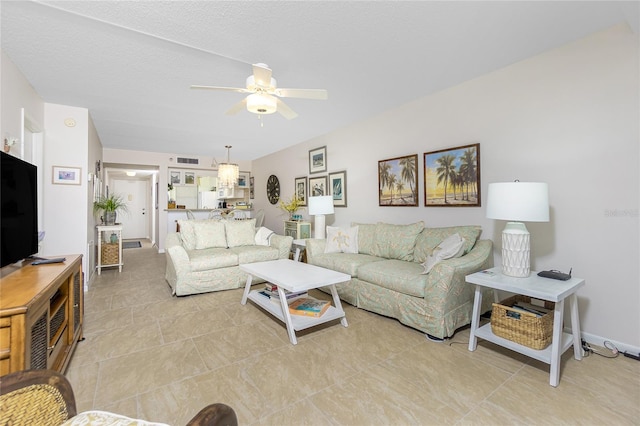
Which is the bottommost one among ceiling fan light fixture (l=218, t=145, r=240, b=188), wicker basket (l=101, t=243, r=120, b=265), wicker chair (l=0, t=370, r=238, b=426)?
wicker basket (l=101, t=243, r=120, b=265)

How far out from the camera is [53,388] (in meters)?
0.83

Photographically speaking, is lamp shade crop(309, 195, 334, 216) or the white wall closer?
the white wall

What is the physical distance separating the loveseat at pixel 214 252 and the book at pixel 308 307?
1.39 meters

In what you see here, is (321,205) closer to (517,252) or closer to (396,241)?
(396,241)

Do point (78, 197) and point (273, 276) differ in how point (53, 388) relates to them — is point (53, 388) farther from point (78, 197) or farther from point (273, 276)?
point (78, 197)

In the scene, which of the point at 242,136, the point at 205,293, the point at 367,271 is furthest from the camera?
the point at 242,136

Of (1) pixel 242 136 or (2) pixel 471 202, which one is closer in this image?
(2) pixel 471 202

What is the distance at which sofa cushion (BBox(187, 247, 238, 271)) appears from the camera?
3.54 m

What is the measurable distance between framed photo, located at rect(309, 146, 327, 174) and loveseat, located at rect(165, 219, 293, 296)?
1.49 metres

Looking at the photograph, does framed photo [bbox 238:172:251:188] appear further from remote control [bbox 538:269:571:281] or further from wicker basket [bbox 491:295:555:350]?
remote control [bbox 538:269:571:281]

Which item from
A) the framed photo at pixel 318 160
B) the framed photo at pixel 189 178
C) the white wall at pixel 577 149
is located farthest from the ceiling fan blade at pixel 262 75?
the framed photo at pixel 189 178

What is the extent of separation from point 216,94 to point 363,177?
2270 millimetres

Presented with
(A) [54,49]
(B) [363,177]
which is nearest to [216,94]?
(A) [54,49]

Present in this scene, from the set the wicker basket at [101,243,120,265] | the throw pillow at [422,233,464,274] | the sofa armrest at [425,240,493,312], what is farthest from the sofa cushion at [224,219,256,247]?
the sofa armrest at [425,240,493,312]
